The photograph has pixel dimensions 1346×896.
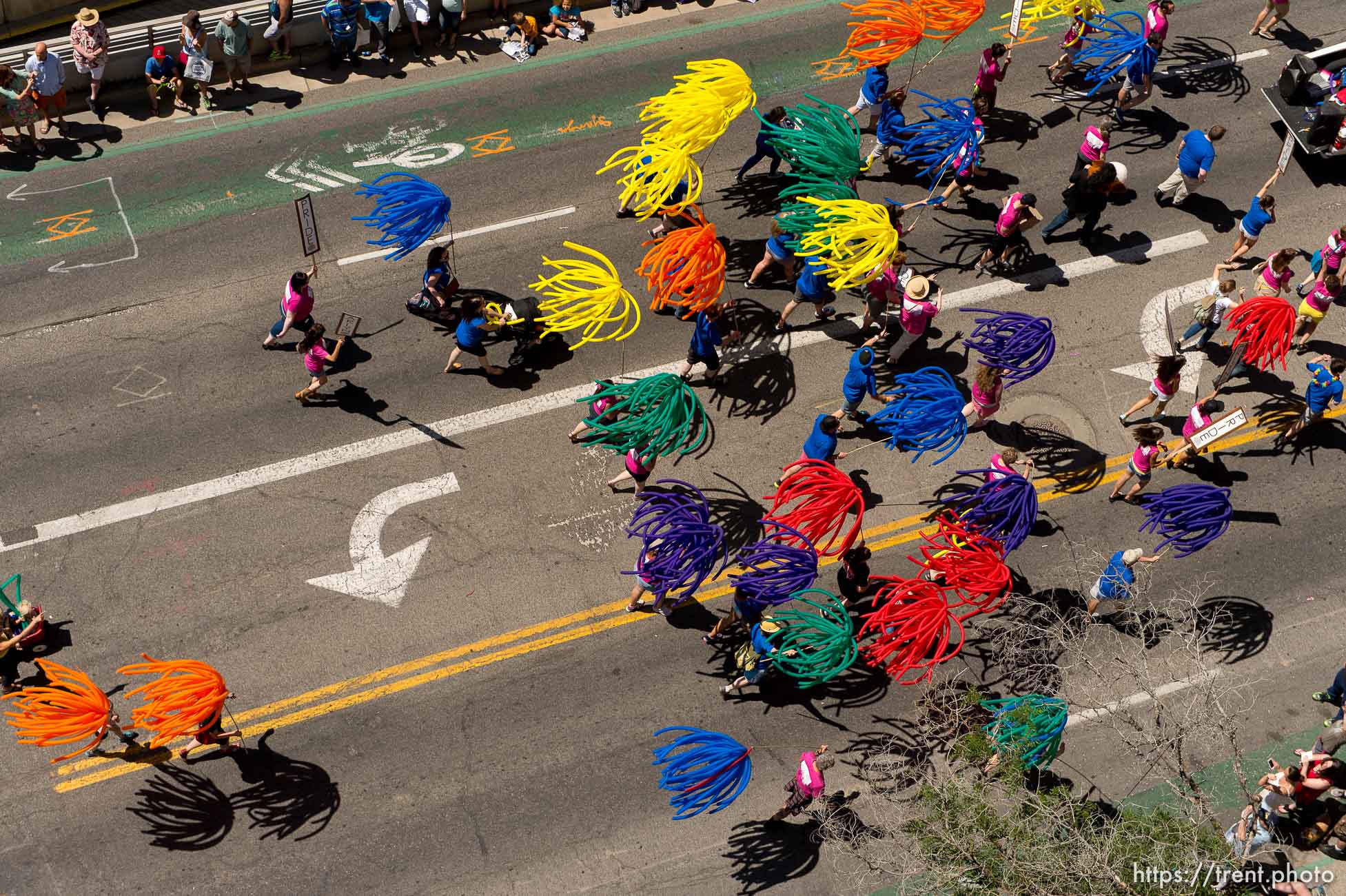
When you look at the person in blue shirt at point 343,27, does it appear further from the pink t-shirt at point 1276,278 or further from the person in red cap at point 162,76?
the pink t-shirt at point 1276,278

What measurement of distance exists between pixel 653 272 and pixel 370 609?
19.9 feet

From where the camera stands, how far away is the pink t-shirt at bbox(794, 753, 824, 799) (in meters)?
13.5

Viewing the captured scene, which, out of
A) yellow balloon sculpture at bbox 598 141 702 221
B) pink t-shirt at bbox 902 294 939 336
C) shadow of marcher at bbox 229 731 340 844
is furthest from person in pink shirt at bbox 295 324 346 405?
pink t-shirt at bbox 902 294 939 336

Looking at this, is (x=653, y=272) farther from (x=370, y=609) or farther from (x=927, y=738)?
(x=927, y=738)

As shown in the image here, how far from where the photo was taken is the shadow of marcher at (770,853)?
14164 mm

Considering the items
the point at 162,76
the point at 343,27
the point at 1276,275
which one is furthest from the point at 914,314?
the point at 162,76

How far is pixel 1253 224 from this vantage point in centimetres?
1841

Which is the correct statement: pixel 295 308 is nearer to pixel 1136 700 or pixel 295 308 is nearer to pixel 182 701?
pixel 182 701

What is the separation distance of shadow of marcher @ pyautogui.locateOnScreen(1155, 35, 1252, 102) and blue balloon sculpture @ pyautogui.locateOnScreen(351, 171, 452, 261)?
13246 mm

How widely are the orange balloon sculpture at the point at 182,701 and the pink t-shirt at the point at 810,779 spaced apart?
6.71m

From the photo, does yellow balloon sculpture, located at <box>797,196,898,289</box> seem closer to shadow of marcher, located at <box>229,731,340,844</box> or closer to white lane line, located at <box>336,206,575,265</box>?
white lane line, located at <box>336,206,575,265</box>

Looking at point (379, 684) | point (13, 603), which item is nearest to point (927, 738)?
point (379, 684)

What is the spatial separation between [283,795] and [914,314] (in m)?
10.6

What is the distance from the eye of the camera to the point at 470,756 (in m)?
14.7
